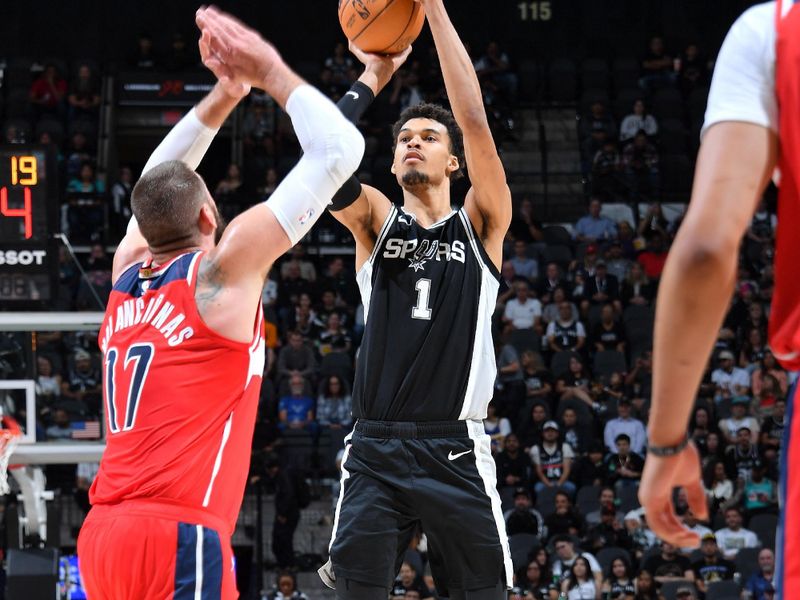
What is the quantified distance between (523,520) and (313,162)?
30.4ft

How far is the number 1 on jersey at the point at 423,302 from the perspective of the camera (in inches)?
196

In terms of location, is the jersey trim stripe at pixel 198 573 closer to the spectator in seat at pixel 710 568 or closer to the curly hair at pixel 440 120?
the curly hair at pixel 440 120

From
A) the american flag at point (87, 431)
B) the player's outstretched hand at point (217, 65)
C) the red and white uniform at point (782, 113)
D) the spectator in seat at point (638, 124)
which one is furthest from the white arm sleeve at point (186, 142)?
the spectator in seat at point (638, 124)


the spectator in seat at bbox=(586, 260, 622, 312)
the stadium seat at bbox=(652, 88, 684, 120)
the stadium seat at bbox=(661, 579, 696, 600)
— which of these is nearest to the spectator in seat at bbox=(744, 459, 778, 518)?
the stadium seat at bbox=(661, 579, 696, 600)

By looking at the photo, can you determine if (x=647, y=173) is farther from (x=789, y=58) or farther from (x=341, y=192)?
(x=789, y=58)

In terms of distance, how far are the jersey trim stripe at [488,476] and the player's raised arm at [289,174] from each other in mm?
1676

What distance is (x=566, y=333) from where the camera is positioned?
579 inches

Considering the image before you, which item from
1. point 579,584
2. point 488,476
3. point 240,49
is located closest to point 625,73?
point 579,584

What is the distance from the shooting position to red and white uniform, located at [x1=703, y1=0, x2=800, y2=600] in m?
2.14

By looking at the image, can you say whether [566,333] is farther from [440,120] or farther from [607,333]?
[440,120]

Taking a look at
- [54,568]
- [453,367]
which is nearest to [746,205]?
[453,367]

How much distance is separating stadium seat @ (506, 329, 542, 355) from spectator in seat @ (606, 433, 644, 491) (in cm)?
183

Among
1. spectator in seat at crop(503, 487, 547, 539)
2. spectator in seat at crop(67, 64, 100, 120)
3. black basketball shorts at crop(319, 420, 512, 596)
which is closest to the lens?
black basketball shorts at crop(319, 420, 512, 596)

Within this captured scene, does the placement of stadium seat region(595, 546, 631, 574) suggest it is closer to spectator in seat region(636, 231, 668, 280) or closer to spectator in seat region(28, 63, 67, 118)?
spectator in seat region(636, 231, 668, 280)
